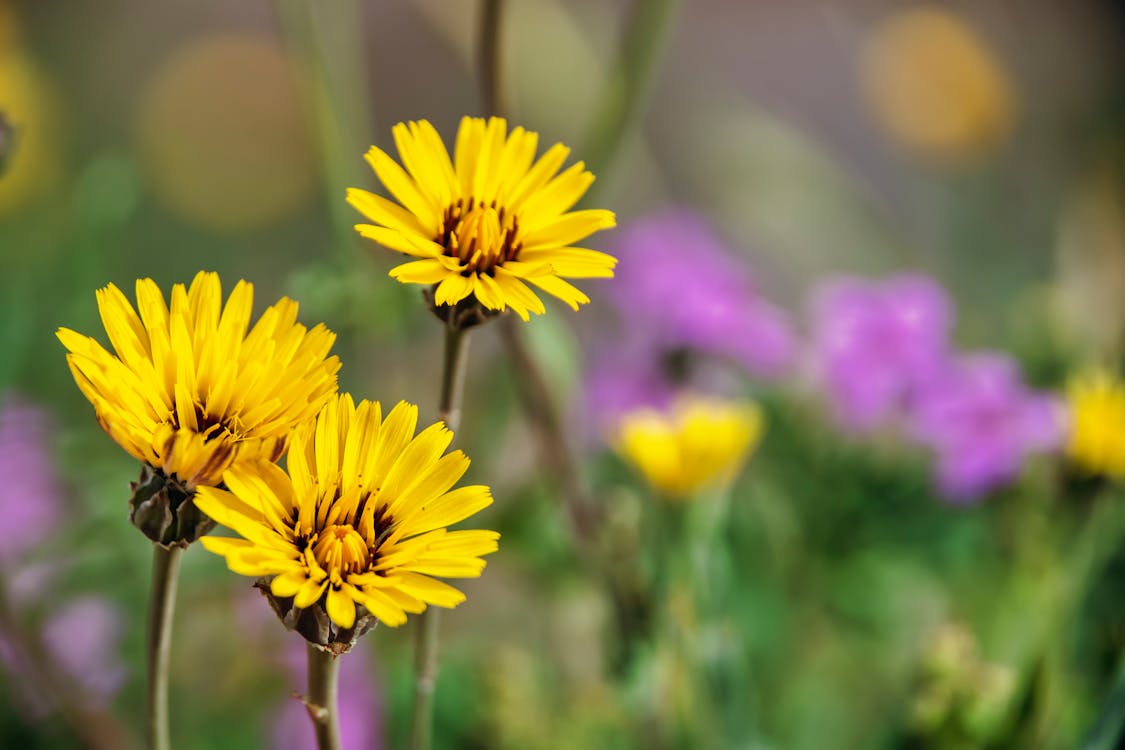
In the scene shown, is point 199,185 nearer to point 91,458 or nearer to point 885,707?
point 91,458

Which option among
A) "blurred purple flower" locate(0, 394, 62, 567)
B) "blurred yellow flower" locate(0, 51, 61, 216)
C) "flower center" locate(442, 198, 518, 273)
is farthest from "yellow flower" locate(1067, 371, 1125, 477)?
"blurred yellow flower" locate(0, 51, 61, 216)

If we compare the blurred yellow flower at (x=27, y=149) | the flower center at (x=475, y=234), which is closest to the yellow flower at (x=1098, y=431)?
the flower center at (x=475, y=234)

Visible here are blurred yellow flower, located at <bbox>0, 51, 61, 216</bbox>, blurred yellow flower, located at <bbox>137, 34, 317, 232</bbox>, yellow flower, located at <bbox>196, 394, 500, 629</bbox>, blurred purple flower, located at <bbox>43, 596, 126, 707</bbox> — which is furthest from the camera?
blurred yellow flower, located at <bbox>137, 34, 317, 232</bbox>

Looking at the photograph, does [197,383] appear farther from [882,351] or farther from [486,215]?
[882,351]

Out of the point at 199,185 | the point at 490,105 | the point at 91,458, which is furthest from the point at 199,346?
the point at 199,185

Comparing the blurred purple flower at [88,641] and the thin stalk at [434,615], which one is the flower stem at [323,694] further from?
the blurred purple flower at [88,641]

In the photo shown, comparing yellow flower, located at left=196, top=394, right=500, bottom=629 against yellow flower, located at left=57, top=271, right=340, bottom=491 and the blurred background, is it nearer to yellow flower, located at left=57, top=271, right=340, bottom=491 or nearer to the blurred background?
yellow flower, located at left=57, top=271, right=340, bottom=491

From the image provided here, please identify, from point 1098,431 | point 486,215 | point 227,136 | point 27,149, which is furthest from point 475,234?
point 227,136
